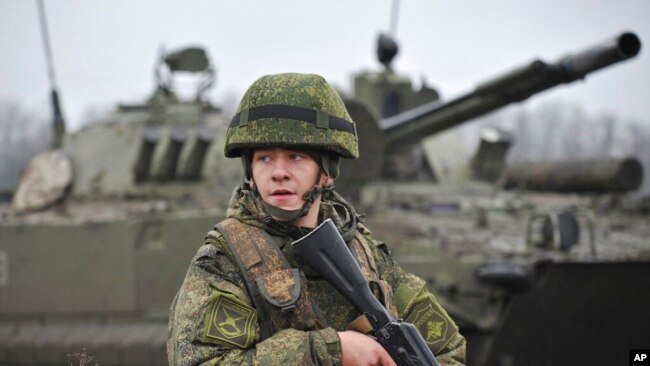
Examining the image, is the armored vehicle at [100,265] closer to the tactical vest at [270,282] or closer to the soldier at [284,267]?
the soldier at [284,267]

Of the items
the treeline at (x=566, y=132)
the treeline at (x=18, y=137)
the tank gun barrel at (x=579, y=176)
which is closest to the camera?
the tank gun barrel at (x=579, y=176)

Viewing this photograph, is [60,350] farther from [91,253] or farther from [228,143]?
[228,143]

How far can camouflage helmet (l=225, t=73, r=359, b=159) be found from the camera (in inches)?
86.5

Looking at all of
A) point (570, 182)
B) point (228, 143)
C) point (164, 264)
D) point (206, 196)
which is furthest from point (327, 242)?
point (570, 182)

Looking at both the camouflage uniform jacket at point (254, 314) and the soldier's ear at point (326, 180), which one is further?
the soldier's ear at point (326, 180)

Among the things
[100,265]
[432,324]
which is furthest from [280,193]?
[100,265]

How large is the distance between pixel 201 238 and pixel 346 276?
4229 mm

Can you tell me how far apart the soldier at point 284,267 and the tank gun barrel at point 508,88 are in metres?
3.58

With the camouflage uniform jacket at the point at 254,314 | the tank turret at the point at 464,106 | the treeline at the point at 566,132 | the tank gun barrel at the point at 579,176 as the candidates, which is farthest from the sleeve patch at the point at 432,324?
the treeline at the point at 566,132

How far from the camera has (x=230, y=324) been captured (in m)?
2.00

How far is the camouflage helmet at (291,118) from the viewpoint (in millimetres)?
2197

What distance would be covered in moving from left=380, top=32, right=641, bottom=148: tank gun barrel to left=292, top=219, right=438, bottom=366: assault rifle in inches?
151

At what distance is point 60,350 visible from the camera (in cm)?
628

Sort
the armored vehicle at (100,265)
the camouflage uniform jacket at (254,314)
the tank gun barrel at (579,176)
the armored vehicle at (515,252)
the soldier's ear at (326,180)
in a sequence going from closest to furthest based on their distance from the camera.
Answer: the camouflage uniform jacket at (254,314)
the soldier's ear at (326,180)
the armored vehicle at (515,252)
the armored vehicle at (100,265)
the tank gun barrel at (579,176)
